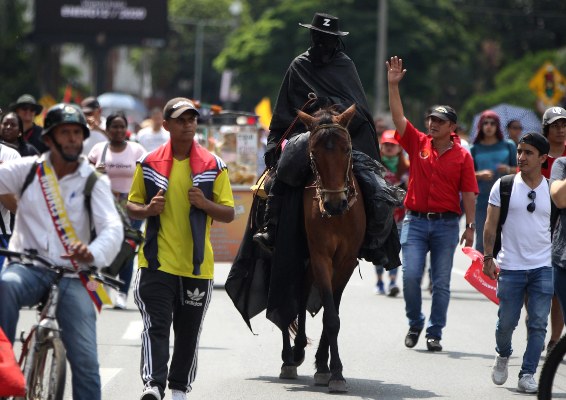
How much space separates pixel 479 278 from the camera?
10953 mm

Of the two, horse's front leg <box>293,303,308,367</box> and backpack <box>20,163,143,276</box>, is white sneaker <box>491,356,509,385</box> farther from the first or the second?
backpack <box>20,163,143,276</box>

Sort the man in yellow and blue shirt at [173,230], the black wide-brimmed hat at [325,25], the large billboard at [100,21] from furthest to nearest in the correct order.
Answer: the large billboard at [100,21] < the black wide-brimmed hat at [325,25] < the man in yellow and blue shirt at [173,230]

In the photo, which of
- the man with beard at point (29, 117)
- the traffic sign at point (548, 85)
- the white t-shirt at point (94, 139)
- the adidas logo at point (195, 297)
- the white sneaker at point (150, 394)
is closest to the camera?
the white sneaker at point (150, 394)

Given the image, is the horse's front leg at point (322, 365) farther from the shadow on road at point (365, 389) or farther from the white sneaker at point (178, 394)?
the white sneaker at point (178, 394)

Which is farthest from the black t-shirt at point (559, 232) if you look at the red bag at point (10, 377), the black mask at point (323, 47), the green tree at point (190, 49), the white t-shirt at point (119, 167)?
the green tree at point (190, 49)

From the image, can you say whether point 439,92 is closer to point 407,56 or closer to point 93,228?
point 407,56

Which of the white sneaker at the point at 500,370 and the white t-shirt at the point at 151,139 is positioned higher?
the white t-shirt at the point at 151,139

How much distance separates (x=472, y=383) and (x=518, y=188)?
153 cm

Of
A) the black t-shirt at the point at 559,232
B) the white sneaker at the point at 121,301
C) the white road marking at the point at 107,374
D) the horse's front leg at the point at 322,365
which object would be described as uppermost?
the black t-shirt at the point at 559,232

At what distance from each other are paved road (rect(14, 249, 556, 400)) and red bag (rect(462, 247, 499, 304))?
64 centimetres

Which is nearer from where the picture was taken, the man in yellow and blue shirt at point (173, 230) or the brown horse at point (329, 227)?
the man in yellow and blue shirt at point (173, 230)

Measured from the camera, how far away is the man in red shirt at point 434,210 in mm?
12250

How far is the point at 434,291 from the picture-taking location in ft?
40.3

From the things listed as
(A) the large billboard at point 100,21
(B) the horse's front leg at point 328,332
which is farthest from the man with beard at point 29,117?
(A) the large billboard at point 100,21
